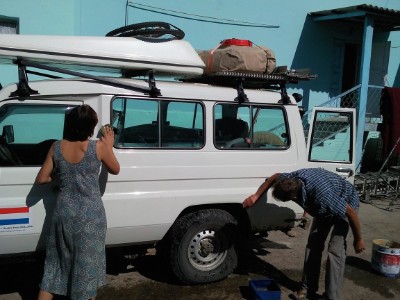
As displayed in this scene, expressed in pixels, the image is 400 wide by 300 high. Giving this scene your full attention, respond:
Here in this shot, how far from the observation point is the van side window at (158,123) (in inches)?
149

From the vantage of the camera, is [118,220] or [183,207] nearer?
[118,220]

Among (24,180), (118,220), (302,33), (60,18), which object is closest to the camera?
(24,180)

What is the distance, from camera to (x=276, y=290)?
400 centimetres

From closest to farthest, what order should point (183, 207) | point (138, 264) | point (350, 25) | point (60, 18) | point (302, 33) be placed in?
1. point (183, 207)
2. point (138, 264)
3. point (60, 18)
4. point (302, 33)
5. point (350, 25)

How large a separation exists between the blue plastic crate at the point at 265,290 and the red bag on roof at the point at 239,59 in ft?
7.17

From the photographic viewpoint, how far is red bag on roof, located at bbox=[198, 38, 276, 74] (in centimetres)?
430

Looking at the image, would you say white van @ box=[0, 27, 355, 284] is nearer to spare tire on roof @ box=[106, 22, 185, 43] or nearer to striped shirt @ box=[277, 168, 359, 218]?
spare tire on roof @ box=[106, 22, 185, 43]

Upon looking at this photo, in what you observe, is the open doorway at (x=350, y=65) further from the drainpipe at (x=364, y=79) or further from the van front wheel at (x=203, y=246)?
the van front wheel at (x=203, y=246)

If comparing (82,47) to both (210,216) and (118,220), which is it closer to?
(118,220)

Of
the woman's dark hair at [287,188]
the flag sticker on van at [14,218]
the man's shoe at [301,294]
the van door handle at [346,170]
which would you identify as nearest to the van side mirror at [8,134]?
the flag sticker on van at [14,218]

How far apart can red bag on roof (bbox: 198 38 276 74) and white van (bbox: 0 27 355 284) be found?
0.12 meters

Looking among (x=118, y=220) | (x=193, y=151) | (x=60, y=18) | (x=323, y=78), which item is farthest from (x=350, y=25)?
(x=118, y=220)

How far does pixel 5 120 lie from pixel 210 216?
209 cm

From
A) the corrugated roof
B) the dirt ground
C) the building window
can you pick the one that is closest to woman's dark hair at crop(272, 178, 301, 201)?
the dirt ground
